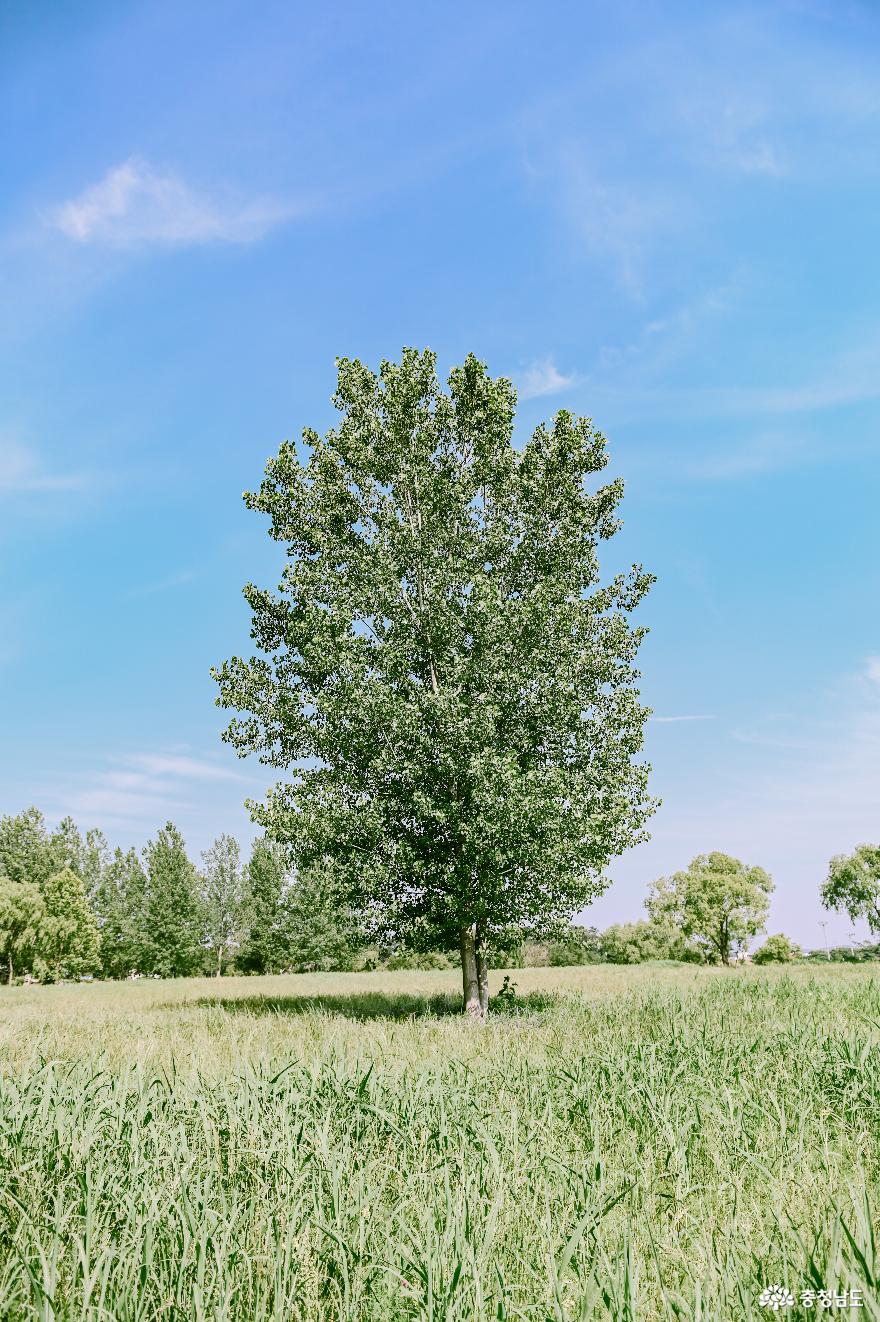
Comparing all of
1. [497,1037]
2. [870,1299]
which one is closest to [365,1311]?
[870,1299]

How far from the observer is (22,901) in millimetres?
53875

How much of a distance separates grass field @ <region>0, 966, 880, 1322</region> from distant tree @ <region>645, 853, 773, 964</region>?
6234cm

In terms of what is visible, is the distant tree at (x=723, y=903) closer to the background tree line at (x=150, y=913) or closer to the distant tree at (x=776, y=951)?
the distant tree at (x=776, y=951)

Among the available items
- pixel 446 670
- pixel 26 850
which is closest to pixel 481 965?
pixel 446 670

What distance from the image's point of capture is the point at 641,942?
7594 centimetres

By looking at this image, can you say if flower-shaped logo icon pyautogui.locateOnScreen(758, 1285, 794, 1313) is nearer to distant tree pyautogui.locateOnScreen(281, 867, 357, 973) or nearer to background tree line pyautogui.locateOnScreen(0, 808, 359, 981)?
background tree line pyautogui.locateOnScreen(0, 808, 359, 981)

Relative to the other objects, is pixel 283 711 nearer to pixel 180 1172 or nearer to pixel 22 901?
pixel 180 1172

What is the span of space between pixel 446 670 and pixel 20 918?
51.2m

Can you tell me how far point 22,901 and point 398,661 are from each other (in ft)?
166

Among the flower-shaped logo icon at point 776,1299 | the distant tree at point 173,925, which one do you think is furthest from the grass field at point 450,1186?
the distant tree at point 173,925

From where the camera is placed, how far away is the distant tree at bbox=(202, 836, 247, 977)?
70500 millimetres

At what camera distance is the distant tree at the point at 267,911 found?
210 feet

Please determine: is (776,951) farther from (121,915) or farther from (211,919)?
(121,915)

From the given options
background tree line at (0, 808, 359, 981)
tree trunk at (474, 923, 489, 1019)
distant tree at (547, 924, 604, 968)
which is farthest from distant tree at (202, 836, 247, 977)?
tree trunk at (474, 923, 489, 1019)
